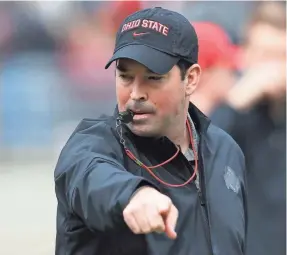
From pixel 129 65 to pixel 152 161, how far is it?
0.28 metres

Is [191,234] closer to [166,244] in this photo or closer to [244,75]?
[166,244]

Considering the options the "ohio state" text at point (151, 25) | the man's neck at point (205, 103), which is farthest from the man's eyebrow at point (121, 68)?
the man's neck at point (205, 103)

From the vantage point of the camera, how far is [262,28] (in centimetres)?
445

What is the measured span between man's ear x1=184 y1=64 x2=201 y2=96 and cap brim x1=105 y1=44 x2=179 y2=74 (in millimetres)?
130

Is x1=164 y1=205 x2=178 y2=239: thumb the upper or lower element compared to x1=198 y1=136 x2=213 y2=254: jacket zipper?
lower

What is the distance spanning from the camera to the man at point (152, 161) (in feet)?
6.06

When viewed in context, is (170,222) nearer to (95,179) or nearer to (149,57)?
(95,179)

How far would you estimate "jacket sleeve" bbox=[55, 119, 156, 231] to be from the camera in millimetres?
1682

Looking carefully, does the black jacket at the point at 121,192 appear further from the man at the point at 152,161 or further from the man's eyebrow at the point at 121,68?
the man's eyebrow at the point at 121,68

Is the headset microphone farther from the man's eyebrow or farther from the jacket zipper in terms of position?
the jacket zipper

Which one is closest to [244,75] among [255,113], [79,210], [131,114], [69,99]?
[255,113]

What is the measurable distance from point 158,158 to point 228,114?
8.08ft

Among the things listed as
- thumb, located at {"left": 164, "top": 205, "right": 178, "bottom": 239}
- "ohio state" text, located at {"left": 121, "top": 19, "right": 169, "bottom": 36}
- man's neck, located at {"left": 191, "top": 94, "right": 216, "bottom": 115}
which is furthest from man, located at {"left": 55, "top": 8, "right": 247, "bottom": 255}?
man's neck, located at {"left": 191, "top": 94, "right": 216, "bottom": 115}

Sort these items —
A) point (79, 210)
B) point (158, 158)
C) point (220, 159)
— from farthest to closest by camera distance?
point (220, 159)
point (158, 158)
point (79, 210)
